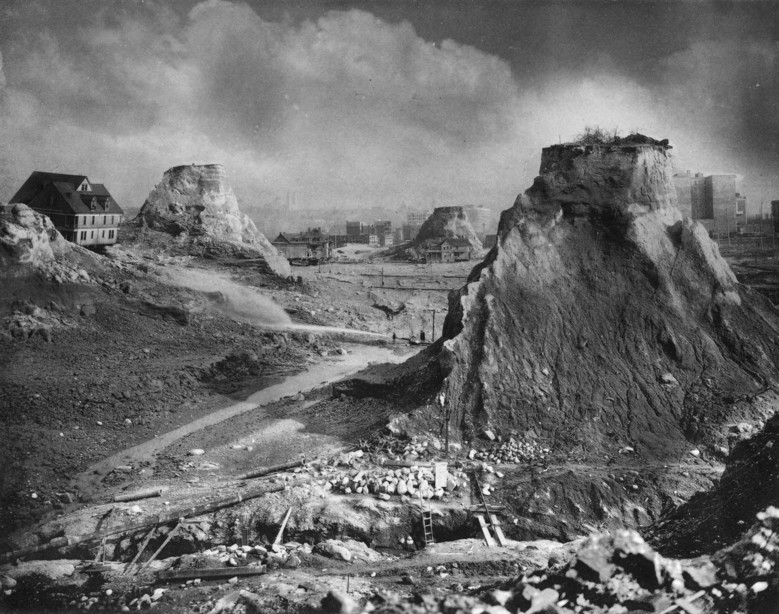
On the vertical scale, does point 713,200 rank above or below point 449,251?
above

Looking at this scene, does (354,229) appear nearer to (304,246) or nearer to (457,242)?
(457,242)

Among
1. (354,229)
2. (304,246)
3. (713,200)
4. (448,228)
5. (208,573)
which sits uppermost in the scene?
(354,229)

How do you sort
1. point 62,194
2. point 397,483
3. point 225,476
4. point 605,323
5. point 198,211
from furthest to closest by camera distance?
point 198,211
point 62,194
point 605,323
point 225,476
point 397,483

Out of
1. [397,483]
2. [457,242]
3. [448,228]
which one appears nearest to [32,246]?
[397,483]

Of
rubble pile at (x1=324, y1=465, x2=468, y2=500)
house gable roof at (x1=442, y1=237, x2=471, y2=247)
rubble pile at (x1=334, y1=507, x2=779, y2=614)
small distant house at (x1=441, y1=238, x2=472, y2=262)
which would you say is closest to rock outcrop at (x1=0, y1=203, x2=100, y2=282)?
rubble pile at (x1=324, y1=465, x2=468, y2=500)

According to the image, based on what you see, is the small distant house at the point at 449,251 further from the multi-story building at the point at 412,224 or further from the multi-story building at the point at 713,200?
the multi-story building at the point at 713,200

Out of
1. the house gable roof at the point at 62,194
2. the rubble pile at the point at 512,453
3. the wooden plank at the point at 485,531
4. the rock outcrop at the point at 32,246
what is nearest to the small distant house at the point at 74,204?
the house gable roof at the point at 62,194
